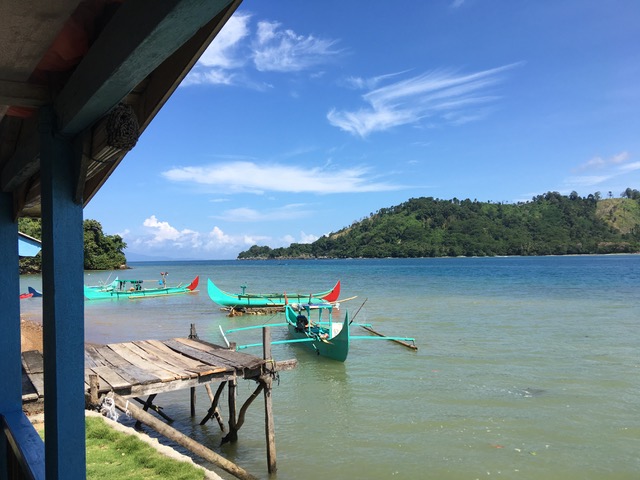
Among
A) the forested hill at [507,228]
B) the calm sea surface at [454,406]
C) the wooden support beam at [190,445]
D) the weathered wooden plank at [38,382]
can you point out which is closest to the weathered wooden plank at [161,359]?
the wooden support beam at [190,445]

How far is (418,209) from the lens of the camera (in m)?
149

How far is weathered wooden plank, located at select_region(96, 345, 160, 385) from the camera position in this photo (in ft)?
20.2

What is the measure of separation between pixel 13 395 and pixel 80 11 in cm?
289

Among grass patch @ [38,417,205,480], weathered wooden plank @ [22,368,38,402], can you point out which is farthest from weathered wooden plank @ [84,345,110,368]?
grass patch @ [38,417,205,480]

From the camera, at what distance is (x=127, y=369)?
675cm

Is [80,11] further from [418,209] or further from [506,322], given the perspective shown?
[418,209]

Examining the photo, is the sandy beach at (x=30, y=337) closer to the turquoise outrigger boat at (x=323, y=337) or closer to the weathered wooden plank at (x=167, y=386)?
the turquoise outrigger boat at (x=323, y=337)

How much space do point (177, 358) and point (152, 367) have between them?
564 millimetres

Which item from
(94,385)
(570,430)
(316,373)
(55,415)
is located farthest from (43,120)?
(316,373)

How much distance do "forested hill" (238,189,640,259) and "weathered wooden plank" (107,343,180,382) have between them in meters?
132

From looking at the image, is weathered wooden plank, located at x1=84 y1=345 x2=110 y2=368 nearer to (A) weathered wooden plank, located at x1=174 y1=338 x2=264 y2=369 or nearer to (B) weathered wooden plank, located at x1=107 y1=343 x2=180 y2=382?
(B) weathered wooden plank, located at x1=107 y1=343 x2=180 y2=382

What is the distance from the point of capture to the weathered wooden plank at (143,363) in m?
6.29

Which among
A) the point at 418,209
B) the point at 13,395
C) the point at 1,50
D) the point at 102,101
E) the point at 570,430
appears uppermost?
the point at 418,209

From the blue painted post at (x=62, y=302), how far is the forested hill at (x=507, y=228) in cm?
13694
